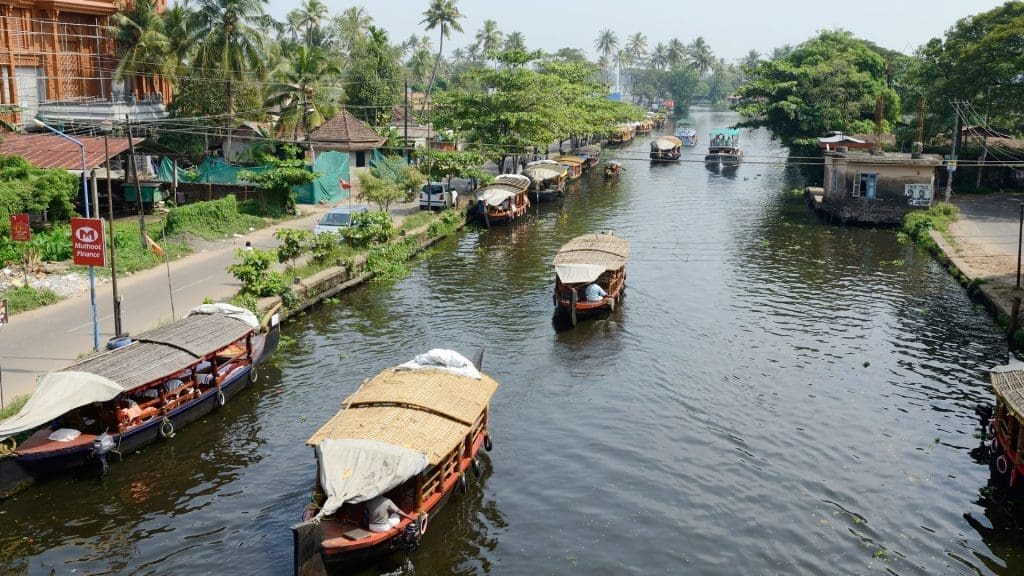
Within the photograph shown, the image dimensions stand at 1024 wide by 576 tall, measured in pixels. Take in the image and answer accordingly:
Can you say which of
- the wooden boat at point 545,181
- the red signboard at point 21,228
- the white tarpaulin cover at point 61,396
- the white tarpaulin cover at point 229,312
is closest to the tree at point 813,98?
the wooden boat at point 545,181

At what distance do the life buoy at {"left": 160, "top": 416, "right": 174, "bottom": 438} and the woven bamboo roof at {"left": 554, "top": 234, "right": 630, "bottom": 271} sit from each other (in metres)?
16.4

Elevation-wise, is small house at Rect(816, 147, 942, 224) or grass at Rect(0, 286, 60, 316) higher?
small house at Rect(816, 147, 942, 224)

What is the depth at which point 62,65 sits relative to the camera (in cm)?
6122

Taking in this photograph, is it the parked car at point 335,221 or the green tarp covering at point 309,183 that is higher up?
the green tarp covering at point 309,183

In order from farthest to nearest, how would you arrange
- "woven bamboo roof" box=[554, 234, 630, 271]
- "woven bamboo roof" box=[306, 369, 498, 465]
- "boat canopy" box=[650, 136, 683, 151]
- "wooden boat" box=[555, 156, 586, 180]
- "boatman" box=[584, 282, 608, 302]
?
"boat canopy" box=[650, 136, 683, 151] < "wooden boat" box=[555, 156, 586, 180] < "woven bamboo roof" box=[554, 234, 630, 271] < "boatman" box=[584, 282, 608, 302] < "woven bamboo roof" box=[306, 369, 498, 465]

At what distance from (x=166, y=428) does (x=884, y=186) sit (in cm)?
4412

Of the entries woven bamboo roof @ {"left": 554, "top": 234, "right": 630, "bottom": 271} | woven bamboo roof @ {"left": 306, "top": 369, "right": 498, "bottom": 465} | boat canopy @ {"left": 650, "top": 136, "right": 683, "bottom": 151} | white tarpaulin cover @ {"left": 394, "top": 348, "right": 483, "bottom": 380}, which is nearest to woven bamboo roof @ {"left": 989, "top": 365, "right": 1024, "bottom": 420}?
woven bamboo roof @ {"left": 306, "top": 369, "right": 498, "bottom": 465}

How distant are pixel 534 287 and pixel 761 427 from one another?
1580 cm

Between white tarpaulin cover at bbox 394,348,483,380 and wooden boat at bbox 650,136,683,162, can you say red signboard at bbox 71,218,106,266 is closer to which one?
white tarpaulin cover at bbox 394,348,483,380

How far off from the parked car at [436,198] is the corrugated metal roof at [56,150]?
15988mm

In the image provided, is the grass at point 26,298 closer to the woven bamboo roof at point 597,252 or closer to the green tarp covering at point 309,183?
the woven bamboo roof at point 597,252

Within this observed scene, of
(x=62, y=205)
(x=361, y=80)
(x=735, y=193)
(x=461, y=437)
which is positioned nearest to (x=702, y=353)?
(x=461, y=437)

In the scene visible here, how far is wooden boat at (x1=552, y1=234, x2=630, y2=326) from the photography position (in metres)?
32.3

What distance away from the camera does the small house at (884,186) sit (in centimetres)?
5062
